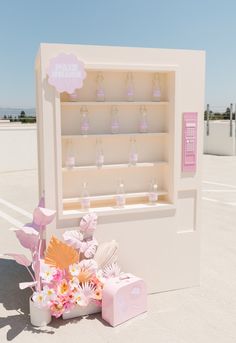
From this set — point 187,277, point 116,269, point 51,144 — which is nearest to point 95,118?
point 51,144

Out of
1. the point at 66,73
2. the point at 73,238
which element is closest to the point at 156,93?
the point at 66,73

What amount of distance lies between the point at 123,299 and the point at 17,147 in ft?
32.7

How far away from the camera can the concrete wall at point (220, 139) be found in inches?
566

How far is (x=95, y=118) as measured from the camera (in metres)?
3.55

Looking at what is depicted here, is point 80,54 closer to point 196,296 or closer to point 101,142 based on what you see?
point 101,142

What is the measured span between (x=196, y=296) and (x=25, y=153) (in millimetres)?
9928

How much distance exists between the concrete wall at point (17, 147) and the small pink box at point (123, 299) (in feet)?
31.6

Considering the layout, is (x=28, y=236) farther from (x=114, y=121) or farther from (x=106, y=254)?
(x=114, y=121)

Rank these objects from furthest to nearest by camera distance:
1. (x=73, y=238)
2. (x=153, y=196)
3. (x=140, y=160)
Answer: (x=140, y=160)
(x=153, y=196)
(x=73, y=238)

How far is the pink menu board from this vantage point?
353 centimetres

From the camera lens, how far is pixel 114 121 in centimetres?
353

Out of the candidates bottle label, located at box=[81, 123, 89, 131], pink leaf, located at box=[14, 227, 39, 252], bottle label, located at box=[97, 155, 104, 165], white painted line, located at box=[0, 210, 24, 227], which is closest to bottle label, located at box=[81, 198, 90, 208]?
bottle label, located at box=[97, 155, 104, 165]

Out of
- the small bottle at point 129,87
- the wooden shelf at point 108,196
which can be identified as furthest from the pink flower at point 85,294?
the small bottle at point 129,87

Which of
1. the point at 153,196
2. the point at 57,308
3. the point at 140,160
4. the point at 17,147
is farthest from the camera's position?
the point at 17,147
